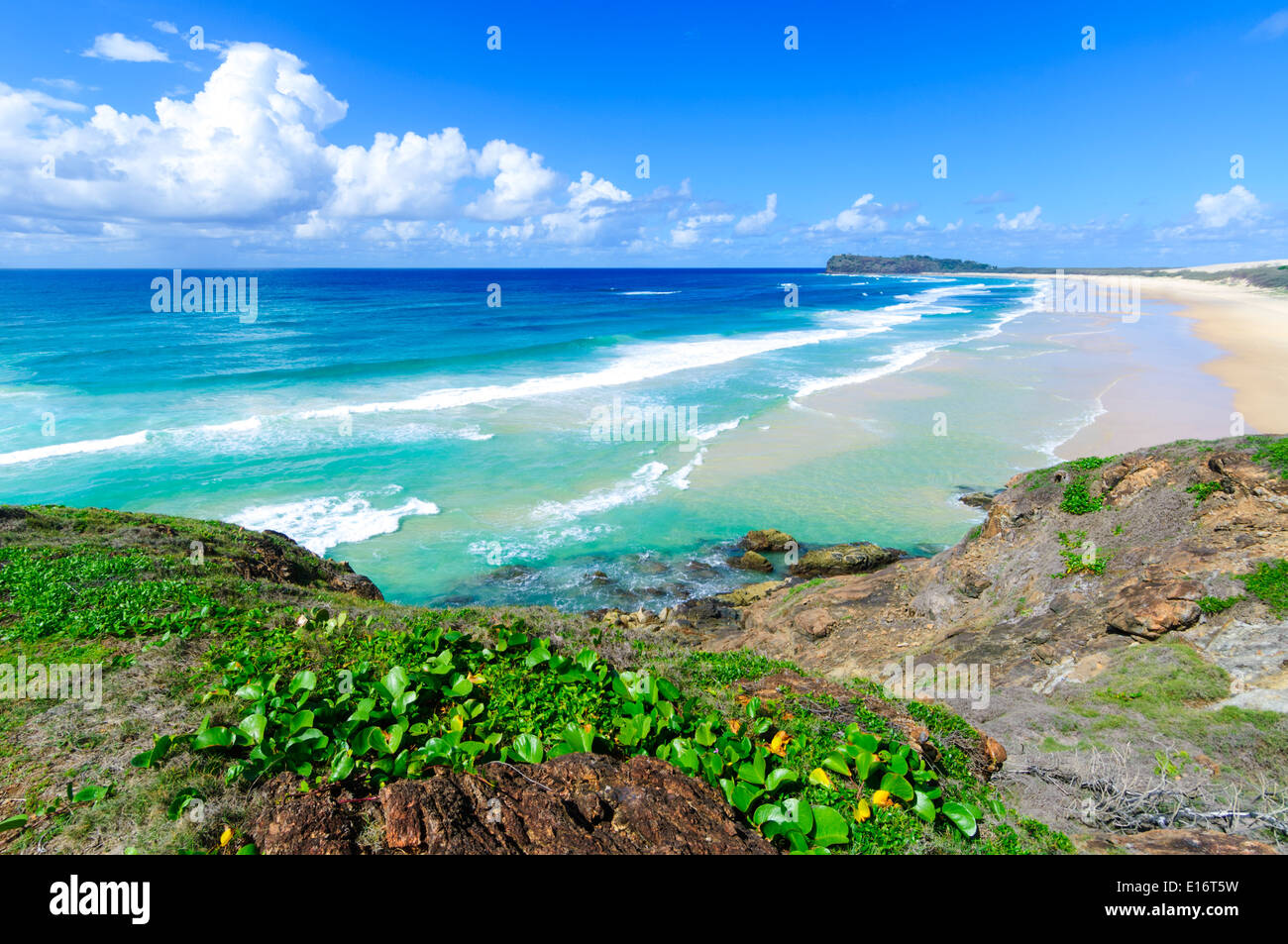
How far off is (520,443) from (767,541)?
13.5 metres

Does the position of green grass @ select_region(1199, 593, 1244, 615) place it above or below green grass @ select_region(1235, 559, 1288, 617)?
below

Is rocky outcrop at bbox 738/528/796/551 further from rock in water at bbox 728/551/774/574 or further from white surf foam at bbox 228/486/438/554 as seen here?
white surf foam at bbox 228/486/438/554

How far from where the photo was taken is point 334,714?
5383mm

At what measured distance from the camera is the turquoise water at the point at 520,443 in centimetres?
1909

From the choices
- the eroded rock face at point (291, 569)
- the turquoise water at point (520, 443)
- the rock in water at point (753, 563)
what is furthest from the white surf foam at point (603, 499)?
the eroded rock face at point (291, 569)

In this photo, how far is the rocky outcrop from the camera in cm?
1847

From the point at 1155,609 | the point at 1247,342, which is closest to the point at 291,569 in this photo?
the point at 1155,609

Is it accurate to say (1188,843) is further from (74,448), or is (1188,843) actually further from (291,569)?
(74,448)

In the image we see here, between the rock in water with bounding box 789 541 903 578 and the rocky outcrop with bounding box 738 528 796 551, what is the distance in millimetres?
939

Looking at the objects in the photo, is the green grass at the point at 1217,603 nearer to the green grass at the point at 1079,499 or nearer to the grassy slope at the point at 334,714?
the green grass at the point at 1079,499

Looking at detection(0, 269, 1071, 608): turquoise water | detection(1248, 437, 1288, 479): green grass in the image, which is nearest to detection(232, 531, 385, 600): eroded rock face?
detection(0, 269, 1071, 608): turquoise water

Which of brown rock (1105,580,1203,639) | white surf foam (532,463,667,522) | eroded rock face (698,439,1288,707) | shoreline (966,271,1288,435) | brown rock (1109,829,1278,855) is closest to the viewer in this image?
brown rock (1109,829,1278,855)
